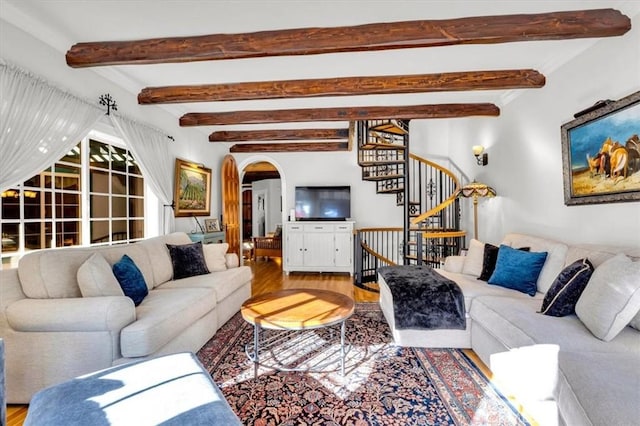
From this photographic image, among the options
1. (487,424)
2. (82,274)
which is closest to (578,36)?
(487,424)

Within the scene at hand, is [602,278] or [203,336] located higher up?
[602,278]

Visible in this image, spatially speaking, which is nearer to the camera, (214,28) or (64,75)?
(214,28)

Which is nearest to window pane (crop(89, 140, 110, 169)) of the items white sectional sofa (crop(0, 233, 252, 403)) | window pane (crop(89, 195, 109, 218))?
window pane (crop(89, 195, 109, 218))

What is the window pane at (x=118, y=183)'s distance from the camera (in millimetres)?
3464

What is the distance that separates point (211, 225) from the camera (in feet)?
16.9

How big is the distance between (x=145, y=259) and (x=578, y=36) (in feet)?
13.1

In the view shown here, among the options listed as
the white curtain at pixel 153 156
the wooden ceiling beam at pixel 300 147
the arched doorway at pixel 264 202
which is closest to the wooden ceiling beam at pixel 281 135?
the wooden ceiling beam at pixel 300 147

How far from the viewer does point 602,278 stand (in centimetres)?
177

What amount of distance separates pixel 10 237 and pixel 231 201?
142 inches

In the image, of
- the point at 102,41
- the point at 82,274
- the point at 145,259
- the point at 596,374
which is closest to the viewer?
the point at 596,374

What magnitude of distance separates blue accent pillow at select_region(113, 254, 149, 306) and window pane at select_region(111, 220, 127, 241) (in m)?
1.21

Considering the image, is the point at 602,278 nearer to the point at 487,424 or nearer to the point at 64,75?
the point at 487,424

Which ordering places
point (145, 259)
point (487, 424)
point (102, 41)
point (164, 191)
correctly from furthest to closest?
point (164, 191), point (145, 259), point (102, 41), point (487, 424)

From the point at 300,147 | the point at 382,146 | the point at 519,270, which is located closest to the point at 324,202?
the point at 300,147
